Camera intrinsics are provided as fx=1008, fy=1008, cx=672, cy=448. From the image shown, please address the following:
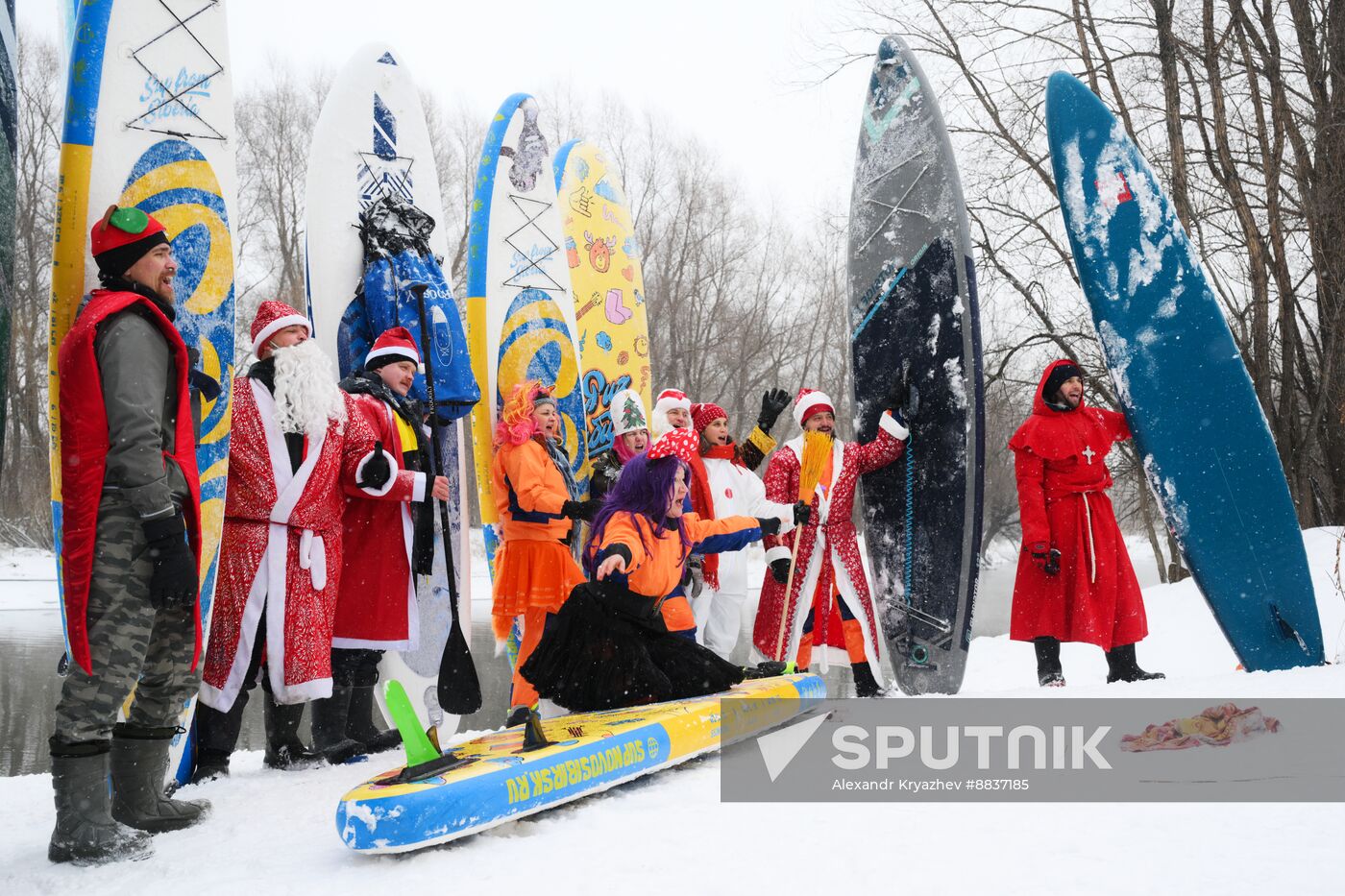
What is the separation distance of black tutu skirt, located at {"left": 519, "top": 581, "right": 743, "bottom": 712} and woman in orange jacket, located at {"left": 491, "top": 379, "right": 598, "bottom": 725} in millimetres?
798

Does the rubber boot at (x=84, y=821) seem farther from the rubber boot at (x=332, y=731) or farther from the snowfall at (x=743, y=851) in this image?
the rubber boot at (x=332, y=731)

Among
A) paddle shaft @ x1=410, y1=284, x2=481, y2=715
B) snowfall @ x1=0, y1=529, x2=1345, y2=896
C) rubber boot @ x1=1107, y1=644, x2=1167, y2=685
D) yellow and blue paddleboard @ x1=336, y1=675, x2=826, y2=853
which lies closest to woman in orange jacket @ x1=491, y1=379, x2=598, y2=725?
paddle shaft @ x1=410, y1=284, x2=481, y2=715

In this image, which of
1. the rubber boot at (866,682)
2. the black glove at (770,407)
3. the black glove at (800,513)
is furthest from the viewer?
the black glove at (770,407)

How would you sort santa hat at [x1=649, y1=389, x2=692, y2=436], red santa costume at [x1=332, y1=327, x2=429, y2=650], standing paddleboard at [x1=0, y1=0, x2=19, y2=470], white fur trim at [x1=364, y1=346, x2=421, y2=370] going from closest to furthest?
standing paddleboard at [x1=0, y1=0, x2=19, y2=470]
red santa costume at [x1=332, y1=327, x2=429, y2=650]
white fur trim at [x1=364, y1=346, x2=421, y2=370]
santa hat at [x1=649, y1=389, x2=692, y2=436]

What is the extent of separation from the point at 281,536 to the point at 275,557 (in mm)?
71

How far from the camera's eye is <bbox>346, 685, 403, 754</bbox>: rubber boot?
3.76 m

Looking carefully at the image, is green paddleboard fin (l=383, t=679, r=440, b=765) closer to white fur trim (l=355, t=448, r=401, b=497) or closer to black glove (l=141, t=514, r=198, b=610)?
black glove (l=141, t=514, r=198, b=610)

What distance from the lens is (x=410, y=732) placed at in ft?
7.80

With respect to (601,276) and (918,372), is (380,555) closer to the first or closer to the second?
(918,372)

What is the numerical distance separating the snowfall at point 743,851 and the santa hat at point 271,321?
148 centimetres

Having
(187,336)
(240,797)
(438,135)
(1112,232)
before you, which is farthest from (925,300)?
(438,135)

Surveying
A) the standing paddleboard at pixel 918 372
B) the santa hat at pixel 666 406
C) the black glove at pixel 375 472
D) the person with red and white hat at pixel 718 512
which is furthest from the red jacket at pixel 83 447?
the standing paddleboard at pixel 918 372

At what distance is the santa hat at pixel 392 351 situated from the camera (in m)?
3.95

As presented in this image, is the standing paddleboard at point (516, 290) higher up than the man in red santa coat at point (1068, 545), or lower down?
higher up
